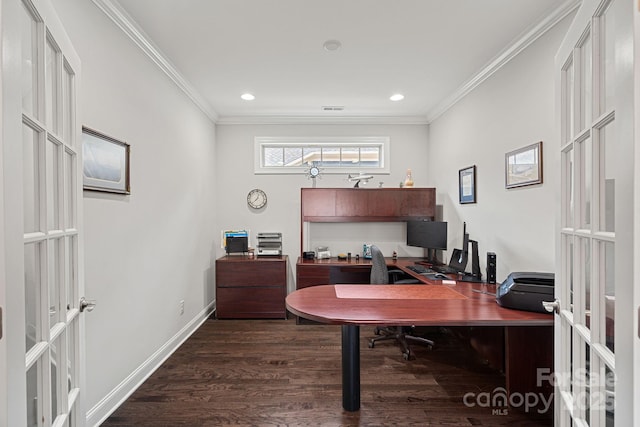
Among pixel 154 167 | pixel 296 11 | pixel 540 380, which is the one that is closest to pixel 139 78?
pixel 154 167

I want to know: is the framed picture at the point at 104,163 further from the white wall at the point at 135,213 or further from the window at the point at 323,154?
the window at the point at 323,154

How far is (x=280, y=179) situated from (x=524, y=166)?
3.00 meters

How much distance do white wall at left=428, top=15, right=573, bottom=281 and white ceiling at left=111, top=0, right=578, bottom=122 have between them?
0.17m

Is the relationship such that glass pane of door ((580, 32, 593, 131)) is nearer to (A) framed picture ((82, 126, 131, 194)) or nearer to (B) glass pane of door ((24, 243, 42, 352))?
(B) glass pane of door ((24, 243, 42, 352))

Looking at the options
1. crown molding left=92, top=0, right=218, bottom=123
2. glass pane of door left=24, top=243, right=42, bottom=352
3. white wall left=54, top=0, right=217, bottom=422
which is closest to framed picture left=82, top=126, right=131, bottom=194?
white wall left=54, top=0, right=217, bottom=422

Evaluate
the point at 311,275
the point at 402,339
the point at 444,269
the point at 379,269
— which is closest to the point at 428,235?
the point at 444,269

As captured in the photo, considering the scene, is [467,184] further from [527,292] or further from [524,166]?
[527,292]

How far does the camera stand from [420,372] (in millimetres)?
2609

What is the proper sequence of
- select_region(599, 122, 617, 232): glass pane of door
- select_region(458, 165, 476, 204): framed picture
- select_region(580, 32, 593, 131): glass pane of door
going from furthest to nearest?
select_region(458, 165, 476, 204): framed picture
select_region(580, 32, 593, 131): glass pane of door
select_region(599, 122, 617, 232): glass pane of door

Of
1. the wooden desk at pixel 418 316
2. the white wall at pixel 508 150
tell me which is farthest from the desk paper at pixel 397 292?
the white wall at pixel 508 150

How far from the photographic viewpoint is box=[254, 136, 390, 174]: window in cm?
449

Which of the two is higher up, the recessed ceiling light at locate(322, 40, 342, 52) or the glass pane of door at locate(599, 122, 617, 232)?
the recessed ceiling light at locate(322, 40, 342, 52)

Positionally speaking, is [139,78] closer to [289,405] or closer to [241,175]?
[241,175]

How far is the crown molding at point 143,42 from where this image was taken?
1985 mm
